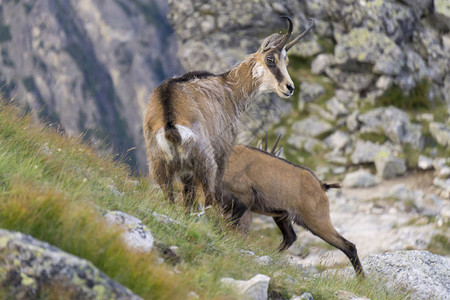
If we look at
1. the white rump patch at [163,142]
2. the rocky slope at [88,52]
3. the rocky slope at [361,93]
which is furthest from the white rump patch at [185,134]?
the rocky slope at [88,52]

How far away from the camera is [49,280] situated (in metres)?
2.87

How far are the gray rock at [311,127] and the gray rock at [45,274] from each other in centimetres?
1656

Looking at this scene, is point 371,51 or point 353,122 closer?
point 353,122

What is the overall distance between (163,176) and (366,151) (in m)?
13.3

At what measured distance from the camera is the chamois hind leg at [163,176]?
5492 millimetres

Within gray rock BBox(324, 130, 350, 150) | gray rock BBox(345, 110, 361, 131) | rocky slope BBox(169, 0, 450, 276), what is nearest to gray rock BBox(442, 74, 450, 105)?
rocky slope BBox(169, 0, 450, 276)

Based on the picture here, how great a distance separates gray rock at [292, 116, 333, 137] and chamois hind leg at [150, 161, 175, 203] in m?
13.9

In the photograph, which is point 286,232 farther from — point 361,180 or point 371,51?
point 371,51

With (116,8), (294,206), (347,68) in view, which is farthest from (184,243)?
(116,8)

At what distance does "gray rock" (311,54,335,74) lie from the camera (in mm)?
20781

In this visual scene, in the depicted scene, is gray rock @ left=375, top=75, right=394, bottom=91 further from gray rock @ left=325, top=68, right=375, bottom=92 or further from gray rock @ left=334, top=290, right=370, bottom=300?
gray rock @ left=334, top=290, right=370, bottom=300

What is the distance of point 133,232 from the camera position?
385cm

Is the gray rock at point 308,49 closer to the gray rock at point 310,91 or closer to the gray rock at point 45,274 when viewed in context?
the gray rock at point 310,91

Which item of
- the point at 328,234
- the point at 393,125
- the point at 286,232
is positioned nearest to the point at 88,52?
the point at 393,125
